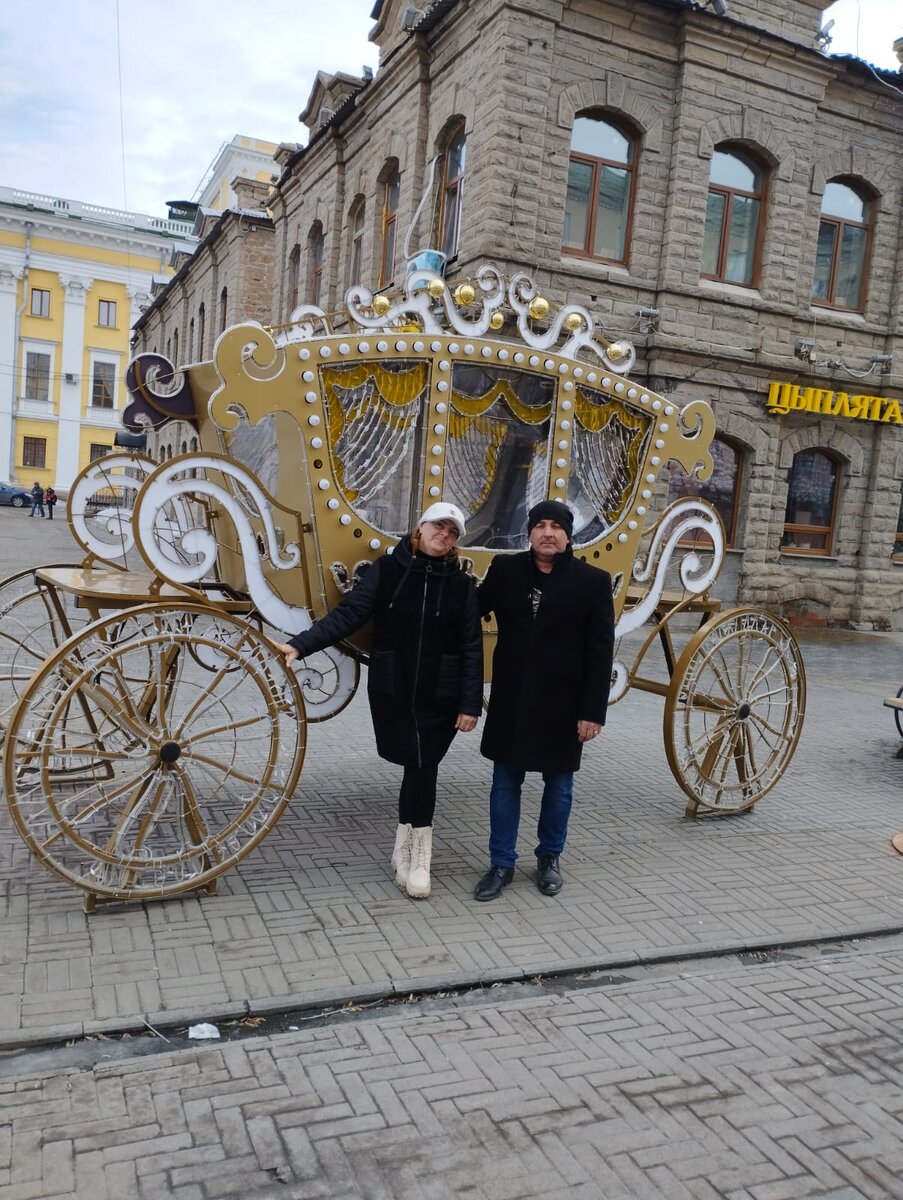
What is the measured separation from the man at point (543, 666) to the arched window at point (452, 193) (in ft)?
35.4

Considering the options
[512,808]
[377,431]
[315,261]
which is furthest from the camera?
[315,261]

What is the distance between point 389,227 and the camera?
56.3 ft

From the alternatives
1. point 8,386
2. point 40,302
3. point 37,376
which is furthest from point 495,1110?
point 40,302

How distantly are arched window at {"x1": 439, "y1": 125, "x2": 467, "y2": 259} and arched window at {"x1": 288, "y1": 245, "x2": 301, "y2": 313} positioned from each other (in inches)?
291

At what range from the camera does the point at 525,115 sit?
1326 cm

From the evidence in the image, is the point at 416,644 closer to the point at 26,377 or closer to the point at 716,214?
the point at 716,214

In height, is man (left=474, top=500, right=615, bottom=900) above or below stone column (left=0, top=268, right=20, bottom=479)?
below

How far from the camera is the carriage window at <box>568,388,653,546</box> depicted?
18.6ft

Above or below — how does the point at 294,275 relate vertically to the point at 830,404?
above

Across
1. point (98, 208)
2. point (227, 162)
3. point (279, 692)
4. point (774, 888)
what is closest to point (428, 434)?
point (279, 692)

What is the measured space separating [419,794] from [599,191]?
1201 cm

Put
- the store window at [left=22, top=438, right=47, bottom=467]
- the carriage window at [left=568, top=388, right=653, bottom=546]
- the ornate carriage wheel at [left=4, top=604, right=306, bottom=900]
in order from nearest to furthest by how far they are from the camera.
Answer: the ornate carriage wheel at [left=4, top=604, right=306, bottom=900] → the carriage window at [left=568, top=388, right=653, bottom=546] → the store window at [left=22, top=438, right=47, bottom=467]

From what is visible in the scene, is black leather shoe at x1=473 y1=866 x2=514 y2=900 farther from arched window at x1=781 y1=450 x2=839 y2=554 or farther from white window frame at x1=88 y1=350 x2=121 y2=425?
white window frame at x1=88 y1=350 x2=121 y2=425

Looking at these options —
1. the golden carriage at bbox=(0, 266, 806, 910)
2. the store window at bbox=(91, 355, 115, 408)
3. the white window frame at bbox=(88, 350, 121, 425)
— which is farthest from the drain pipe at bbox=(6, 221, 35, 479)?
the golden carriage at bbox=(0, 266, 806, 910)
